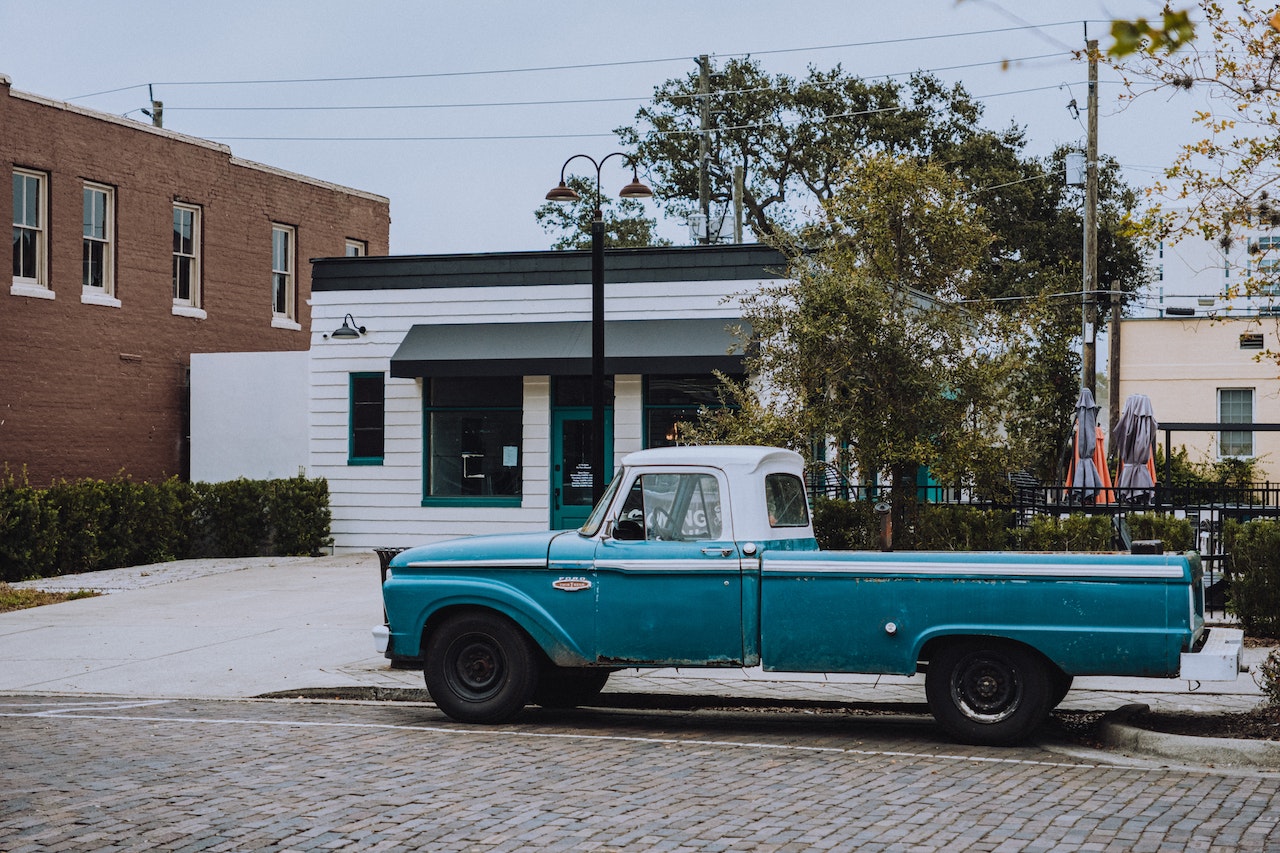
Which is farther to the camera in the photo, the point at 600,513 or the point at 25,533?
the point at 25,533

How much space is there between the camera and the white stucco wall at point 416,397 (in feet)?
71.2

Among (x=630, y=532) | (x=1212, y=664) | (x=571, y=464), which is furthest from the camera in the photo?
(x=571, y=464)

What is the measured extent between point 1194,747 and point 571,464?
557 inches

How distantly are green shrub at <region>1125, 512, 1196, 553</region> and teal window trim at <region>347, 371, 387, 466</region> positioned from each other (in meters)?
12.3

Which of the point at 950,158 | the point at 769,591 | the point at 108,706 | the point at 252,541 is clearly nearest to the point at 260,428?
the point at 252,541

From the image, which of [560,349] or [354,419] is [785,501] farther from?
[354,419]

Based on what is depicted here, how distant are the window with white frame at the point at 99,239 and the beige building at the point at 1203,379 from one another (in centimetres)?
→ 2899

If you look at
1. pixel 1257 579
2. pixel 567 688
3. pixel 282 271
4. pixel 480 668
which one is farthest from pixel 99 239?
pixel 1257 579

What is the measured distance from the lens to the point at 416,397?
74.4ft

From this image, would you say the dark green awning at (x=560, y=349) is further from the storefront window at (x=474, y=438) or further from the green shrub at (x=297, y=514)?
the green shrub at (x=297, y=514)

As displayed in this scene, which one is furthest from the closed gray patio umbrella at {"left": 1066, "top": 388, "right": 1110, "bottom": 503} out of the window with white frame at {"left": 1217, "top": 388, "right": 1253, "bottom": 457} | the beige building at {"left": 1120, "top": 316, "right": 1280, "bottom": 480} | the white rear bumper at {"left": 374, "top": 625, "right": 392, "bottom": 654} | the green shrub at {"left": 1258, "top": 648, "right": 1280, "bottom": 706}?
the window with white frame at {"left": 1217, "top": 388, "right": 1253, "bottom": 457}

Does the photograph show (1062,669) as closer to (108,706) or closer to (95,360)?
(108,706)

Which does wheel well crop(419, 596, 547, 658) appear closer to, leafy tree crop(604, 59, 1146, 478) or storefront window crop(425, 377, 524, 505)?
storefront window crop(425, 377, 524, 505)

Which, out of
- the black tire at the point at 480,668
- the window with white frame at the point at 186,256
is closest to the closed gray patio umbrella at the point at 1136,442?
the black tire at the point at 480,668
